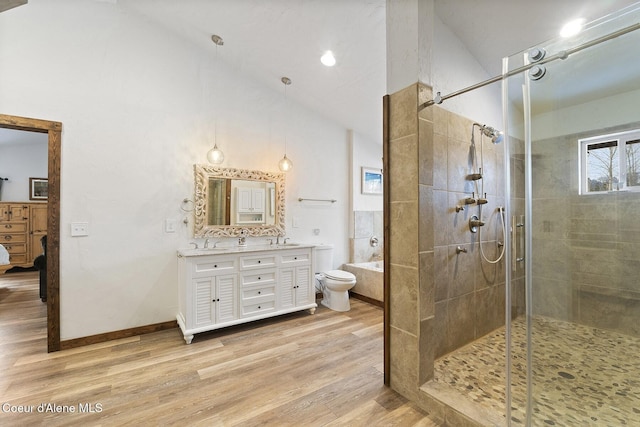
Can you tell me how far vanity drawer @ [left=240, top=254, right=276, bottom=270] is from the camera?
9.08ft

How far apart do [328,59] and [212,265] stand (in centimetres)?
237

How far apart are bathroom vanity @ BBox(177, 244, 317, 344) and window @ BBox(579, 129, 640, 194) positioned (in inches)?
99.5

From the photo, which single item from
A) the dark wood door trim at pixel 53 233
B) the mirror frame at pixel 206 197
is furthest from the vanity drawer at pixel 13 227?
the mirror frame at pixel 206 197

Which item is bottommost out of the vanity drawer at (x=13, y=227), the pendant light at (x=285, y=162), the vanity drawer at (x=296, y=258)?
the vanity drawer at (x=296, y=258)

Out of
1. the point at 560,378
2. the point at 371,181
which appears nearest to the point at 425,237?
the point at 560,378

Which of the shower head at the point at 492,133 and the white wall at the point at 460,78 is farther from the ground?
the white wall at the point at 460,78

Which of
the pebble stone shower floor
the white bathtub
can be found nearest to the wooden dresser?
the white bathtub

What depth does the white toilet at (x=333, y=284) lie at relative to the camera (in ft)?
10.6

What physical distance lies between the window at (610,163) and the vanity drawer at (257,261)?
8.94 feet

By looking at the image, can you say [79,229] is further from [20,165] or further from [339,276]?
[20,165]

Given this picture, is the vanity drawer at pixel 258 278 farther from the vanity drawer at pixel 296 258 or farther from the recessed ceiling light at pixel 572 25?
the recessed ceiling light at pixel 572 25

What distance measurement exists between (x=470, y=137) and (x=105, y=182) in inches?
134

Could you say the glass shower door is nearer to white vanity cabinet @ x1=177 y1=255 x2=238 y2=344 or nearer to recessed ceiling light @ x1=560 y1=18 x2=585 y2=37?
recessed ceiling light @ x1=560 y1=18 x2=585 y2=37

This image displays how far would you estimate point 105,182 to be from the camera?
8.27 ft
